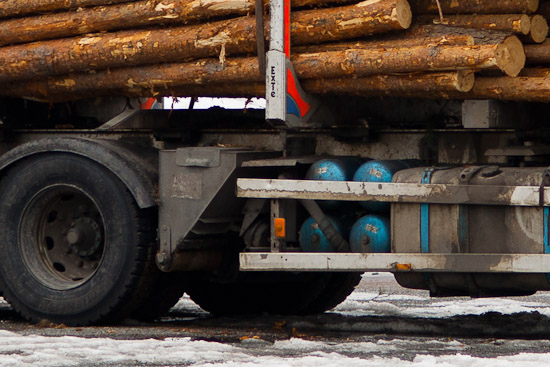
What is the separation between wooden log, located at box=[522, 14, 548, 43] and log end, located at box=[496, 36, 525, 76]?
0.10 m

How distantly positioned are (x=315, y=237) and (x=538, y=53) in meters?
1.84

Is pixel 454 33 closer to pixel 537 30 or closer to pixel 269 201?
pixel 537 30

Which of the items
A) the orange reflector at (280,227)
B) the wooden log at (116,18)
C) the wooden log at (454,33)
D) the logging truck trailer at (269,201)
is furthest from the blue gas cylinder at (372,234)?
the wooden log at (116,18)

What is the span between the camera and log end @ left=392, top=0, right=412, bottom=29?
25.2ft

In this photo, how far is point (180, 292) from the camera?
31.2ft

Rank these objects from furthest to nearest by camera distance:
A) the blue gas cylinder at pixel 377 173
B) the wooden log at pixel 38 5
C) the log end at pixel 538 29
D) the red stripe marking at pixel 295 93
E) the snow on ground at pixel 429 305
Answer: the snow on ground at pixel 429 305, the wooden log at pixel 38 5, the red stripe marking at pixel 295 93, the blue gas cylinder at pixel 377 173, the log end at pixel 538 29

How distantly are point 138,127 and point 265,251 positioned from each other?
146 cm

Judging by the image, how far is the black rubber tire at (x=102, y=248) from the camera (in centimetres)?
891

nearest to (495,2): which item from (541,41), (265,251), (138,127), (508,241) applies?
(541,41)

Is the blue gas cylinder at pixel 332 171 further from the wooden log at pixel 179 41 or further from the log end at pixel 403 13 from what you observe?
the log end at pixel 403 13

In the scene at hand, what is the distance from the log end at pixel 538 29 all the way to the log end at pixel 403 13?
0.72m

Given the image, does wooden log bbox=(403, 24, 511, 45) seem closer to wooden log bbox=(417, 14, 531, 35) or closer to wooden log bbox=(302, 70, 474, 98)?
wooden log bbox=(417, 14, 531, 35)

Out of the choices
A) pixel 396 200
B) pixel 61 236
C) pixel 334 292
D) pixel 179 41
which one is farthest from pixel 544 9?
pixel 61 236

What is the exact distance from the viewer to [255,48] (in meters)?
8.37
